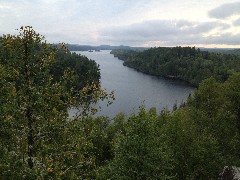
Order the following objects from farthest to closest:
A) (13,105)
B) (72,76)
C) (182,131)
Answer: (182,131)
(72,76)
(13,105)

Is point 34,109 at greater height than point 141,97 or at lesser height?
greater

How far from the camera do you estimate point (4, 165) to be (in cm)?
901

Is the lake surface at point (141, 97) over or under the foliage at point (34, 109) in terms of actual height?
under

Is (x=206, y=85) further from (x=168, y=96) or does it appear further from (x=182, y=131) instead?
(x=168, y=96)

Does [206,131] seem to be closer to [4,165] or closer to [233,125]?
[233,125]

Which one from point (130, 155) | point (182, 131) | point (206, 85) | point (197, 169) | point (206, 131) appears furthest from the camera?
point (206, 85)

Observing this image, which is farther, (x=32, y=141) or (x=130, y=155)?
(x=130, y=155)

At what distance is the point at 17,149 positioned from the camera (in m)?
9.71

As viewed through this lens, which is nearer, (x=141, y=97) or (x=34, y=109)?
(x=34, y=109)

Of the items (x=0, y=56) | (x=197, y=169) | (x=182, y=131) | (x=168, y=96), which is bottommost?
(x=168, y=96)

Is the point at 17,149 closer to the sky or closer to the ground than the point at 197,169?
closer to the sky

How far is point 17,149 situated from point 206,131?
2940cm

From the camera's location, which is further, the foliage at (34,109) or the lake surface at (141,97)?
the lake surface at (141,97)

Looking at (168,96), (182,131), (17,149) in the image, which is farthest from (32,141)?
(168,96)
